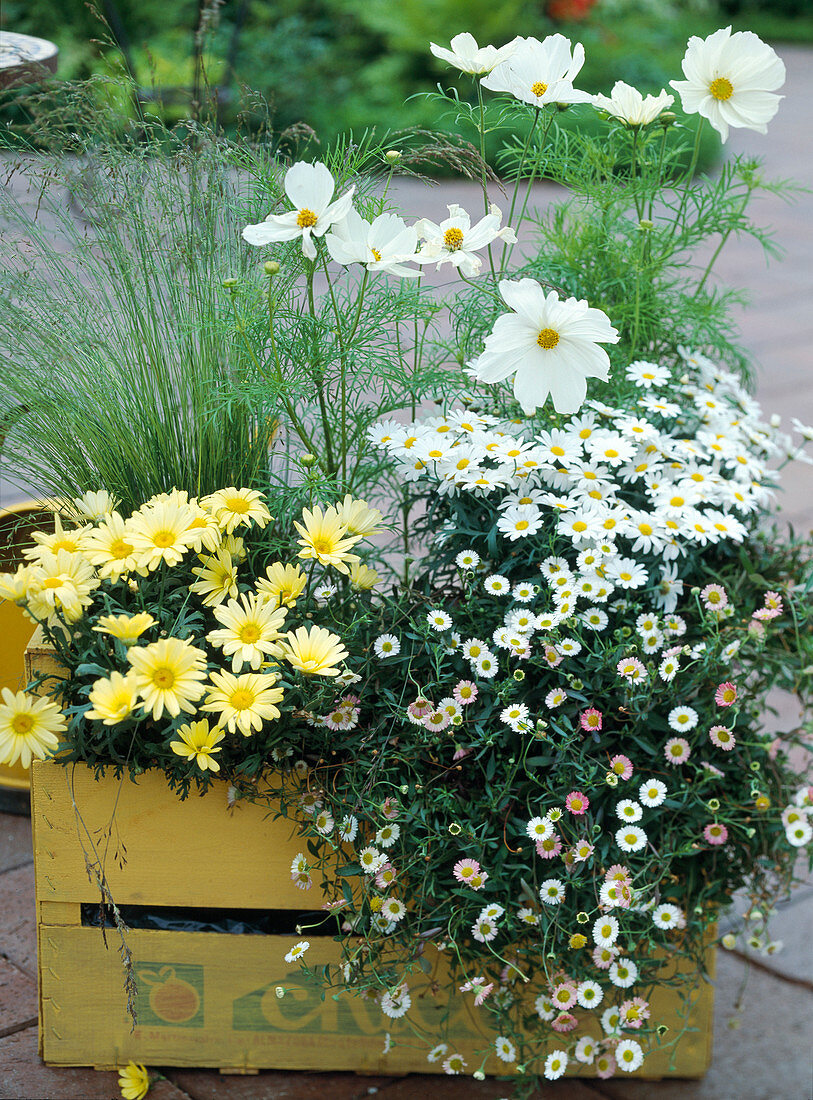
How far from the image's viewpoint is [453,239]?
4.55ft

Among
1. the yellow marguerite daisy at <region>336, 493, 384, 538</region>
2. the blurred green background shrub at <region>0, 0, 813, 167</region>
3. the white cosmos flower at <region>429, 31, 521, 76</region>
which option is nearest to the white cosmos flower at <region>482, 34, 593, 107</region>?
the white cosmos flower at <region>429, 31, 521, 76</region>

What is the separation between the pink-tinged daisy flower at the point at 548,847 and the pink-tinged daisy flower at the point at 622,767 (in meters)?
0.11

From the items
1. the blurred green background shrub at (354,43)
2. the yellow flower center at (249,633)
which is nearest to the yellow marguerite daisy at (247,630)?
the yellow flower center at (249,633)

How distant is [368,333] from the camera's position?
149cm

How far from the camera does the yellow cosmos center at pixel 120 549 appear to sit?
1271 mm

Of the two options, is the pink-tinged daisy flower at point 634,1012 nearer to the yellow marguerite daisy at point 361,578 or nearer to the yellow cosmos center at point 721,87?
the yellow marguerite daisy at point 361,578

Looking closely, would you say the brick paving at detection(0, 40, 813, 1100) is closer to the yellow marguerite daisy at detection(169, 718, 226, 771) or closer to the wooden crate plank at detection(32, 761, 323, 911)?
the wooden crate plank at detection(32, 761, 323, 911)

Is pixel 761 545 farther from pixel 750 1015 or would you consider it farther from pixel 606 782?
pixel 750 1015

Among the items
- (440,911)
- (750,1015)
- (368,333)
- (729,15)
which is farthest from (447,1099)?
(729,15)

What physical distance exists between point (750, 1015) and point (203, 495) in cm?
110

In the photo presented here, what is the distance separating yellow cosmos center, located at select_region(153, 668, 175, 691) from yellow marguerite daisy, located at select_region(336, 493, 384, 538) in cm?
31

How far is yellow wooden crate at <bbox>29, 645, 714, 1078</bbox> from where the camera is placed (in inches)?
52.8

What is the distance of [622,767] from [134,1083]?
741mm

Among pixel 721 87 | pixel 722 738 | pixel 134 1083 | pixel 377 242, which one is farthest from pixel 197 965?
pixel 721 87
